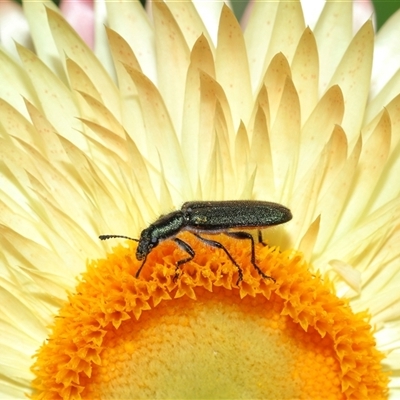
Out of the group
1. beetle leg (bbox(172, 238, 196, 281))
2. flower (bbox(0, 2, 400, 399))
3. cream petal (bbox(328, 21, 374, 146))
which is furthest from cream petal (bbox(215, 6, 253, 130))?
beetle leg (bbox(172, 238, 196, 281))

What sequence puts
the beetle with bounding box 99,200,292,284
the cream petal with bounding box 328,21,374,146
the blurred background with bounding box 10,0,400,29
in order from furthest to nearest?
the blurred background with bounding box 10,0,400,29, the cream petal with bounding box 328,21,374,146, the beetle with bounding box 99,200,292,284

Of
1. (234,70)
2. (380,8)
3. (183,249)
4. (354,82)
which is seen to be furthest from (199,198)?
(380,8)

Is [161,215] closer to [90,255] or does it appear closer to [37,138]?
[90,255]

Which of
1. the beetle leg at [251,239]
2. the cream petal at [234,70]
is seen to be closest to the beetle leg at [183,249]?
the beetle leg at [251,239]

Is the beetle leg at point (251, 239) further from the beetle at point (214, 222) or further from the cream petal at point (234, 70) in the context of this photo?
the cream petal at point (234, 70)

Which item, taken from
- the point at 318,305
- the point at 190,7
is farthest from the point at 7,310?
the point at 190,7

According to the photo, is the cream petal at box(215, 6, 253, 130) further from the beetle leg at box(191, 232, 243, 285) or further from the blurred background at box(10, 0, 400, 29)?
the blurred background at box(10, 0, 400, 29)
